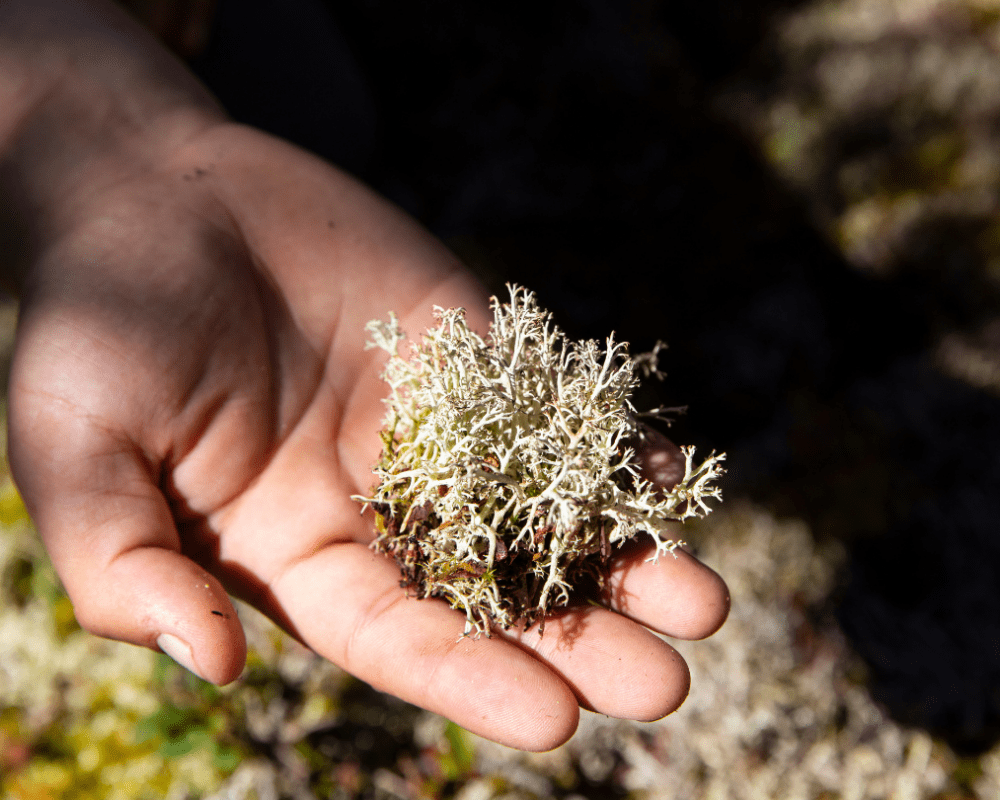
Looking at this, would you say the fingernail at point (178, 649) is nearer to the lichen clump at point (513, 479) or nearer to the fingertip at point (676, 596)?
the lichen clump at point (513, 479)

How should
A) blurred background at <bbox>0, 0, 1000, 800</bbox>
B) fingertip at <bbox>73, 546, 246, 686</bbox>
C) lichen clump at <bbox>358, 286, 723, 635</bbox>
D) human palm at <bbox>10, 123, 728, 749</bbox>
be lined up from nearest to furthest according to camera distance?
fingertip at <bbox>73, 546, 246, 686</bbox> → human palm at <bbox>10, 123, 728, 749</bbox> → lichen clump at <bbox>358, 286, 723, 635</bbox> → blurred background at <bbox>0, 0, 1000, 800</bbox>

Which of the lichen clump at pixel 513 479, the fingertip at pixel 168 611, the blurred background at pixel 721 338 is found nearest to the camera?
the fingertip at pixel 168 611

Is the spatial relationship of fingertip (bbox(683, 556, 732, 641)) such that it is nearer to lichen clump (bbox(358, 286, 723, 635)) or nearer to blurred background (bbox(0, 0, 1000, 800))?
lichen clump (bbox(358, 286, 723, 635))

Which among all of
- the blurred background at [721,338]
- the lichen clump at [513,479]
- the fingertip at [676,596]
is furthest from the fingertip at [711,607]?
the blurred background at [721,338]

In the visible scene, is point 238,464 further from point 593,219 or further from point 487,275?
point 593,219

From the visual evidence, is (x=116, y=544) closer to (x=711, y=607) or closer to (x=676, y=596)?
(x=676, y=596)

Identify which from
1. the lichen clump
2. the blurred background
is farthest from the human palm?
the blurred background

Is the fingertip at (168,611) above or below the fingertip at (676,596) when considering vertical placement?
below
